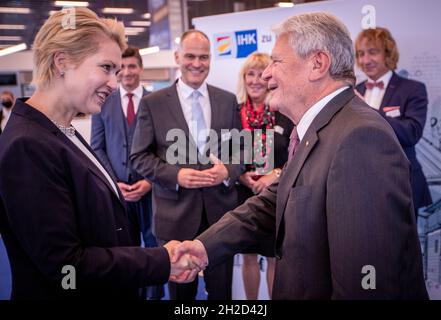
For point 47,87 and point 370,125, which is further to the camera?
point 47,87

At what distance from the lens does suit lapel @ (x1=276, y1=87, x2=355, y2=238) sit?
1492 millimetres

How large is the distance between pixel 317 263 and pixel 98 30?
116 cm

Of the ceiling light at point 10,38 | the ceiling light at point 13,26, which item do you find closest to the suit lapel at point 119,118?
the ceiling light at point 13,26

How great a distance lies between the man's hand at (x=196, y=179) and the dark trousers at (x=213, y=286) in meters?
0.70

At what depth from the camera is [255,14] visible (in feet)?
13.4

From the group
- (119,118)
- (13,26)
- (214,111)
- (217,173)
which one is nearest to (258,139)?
(214,111)

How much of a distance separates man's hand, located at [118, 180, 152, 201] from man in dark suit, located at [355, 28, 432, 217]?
194 centimetres

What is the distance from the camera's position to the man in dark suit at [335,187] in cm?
126

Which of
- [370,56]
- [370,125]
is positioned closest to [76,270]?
[370,125]

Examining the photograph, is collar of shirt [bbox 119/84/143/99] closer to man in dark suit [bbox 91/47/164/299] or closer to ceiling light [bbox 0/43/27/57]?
man in dark suit [bbox 91/47/164/299]

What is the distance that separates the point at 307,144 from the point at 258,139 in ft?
5.83

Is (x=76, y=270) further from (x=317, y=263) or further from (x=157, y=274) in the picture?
(x=317, y=263)

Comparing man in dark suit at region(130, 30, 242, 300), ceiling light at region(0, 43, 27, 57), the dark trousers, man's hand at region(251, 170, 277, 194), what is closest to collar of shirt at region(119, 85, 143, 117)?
man in dark suit at region(130, 30, 242, 300)

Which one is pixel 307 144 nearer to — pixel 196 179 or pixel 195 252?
pixel 195 252
